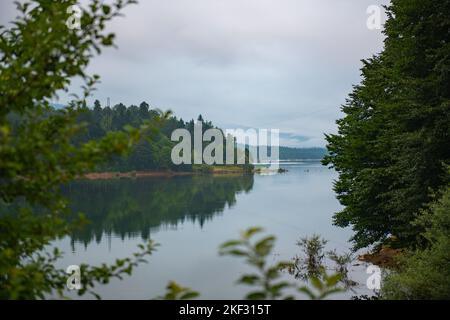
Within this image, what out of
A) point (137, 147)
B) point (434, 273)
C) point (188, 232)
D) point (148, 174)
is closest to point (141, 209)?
point (188, 232)

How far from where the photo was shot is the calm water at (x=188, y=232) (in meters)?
25.3

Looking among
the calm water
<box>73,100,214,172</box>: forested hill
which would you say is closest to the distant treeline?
<box>73,100,214,172</box>: forested hill

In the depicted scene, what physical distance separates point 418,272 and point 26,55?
13708 millimetres

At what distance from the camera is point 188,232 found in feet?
148

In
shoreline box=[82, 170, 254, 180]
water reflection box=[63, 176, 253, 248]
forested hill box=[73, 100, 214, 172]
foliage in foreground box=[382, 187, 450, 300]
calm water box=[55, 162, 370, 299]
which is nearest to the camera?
foliage in foreground box=[382, 187, 450, 300]

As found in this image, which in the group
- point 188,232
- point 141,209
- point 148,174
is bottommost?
point 188,232

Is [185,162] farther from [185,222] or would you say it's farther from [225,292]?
[225,292]

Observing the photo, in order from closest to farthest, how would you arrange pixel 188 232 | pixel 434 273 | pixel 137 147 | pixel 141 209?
pixel 434 273
pixel 188 232
pixel 141 209
pixel 137 147

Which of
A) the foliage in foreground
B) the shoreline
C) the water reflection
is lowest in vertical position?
the water reflection

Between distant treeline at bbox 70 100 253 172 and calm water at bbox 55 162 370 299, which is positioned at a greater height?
distant treeline at bbox 70 100 253 172

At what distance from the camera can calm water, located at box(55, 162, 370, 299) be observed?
25.3 metres

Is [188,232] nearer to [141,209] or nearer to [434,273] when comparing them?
[141,209]

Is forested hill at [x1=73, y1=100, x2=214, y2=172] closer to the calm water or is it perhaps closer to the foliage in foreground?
the calm water
